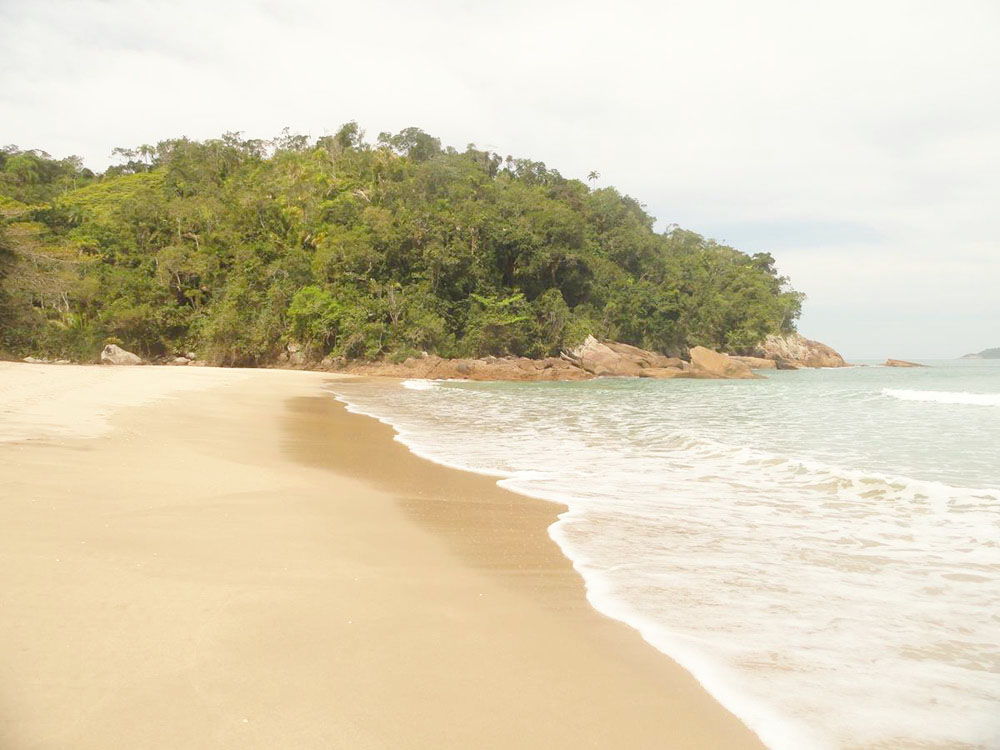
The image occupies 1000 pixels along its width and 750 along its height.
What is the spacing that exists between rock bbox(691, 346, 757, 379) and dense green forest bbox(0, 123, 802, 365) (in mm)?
7238

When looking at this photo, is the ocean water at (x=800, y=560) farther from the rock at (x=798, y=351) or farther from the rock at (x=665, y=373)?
the rock at (x=798, y=351)

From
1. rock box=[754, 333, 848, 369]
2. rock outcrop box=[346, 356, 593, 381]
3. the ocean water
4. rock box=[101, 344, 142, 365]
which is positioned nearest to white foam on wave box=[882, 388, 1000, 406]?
the ocean water

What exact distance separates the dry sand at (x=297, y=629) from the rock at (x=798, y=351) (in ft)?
215

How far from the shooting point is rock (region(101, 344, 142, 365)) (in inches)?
1436

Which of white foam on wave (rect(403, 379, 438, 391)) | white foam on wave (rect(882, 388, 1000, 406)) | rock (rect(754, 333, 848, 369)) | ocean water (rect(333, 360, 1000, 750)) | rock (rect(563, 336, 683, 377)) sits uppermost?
rock (rect(754, 333, 848, 369))

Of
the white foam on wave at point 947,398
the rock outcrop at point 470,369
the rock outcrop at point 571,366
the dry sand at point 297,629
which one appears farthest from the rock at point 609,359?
the dry sand at point 297,629

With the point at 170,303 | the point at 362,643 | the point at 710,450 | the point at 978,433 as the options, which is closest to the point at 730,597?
the point at 362,643

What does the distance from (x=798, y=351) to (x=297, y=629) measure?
7949cm

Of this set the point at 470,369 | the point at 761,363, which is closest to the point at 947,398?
the point at 470,369

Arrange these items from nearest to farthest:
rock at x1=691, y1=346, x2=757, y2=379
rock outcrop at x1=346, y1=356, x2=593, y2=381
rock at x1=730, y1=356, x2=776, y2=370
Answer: rock outcrop at x1=346, y1=356, x2=593, y2=381 → rock at x1=691, y1=346, x2=757, y2=379 → rock at x1=730, y1=356, x2=776, y2=370

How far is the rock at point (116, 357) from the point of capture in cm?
3647

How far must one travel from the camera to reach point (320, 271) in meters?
41.3

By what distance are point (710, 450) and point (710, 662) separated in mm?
6836

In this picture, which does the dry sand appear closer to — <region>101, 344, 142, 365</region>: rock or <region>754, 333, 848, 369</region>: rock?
<region>101, 344, 142, 365</region>: rock
